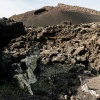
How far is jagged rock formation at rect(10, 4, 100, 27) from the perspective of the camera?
159 feet

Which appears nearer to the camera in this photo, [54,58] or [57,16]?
[54,58]

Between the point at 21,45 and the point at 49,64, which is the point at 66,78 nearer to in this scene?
the point at 49,64

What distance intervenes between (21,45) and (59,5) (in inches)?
1023

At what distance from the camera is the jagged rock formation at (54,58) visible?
1902 cm

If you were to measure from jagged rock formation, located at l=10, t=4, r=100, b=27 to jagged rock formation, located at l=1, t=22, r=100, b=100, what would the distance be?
15.1 meters

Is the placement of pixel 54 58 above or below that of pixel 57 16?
above

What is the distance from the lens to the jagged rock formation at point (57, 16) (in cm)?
4856

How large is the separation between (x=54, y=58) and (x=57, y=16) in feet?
76.3

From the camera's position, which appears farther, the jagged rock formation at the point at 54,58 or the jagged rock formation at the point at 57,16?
the jagged rock formation at the point at 57,16

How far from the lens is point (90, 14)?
51594 mm

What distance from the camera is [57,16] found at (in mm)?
48969

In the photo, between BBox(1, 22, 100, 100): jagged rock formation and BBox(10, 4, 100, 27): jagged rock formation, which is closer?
BBox(1, 22, 100, 100): jagged rock formation

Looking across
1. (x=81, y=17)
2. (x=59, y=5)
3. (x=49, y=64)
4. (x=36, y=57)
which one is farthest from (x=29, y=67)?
(x=59, y=5)

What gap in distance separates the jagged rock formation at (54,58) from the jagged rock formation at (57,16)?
49.4 feet
